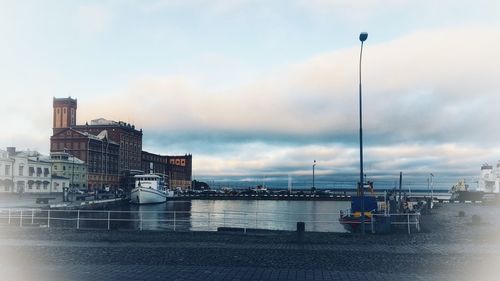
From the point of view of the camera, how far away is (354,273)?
13352mm

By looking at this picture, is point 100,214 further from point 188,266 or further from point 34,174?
point 188,266

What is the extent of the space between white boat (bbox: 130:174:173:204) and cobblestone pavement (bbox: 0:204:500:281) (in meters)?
73.6

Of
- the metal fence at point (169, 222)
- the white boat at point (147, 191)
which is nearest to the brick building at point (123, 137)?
the white boat at point (147, 191)

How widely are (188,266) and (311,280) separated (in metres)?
4.03

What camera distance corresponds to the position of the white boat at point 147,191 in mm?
97000

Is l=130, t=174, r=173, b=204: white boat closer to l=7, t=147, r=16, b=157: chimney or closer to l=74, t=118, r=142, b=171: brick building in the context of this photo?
l=7, t=147, r=16, b=157: chimney

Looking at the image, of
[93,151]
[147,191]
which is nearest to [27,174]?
→ [147,191]

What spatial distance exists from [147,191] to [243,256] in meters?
83.7

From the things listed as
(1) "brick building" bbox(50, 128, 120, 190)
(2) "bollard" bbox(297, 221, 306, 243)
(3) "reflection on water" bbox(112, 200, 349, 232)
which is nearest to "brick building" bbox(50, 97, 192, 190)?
(1) "brick building" bbox(50, 128, 120, 190)

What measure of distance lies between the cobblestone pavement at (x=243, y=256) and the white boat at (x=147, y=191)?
73.6m

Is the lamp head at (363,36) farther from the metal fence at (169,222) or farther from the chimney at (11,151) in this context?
the chimney at (11,151)

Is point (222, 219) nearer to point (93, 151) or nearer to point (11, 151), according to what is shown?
point (11, 151)

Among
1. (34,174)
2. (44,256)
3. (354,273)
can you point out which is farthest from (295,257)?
(34,174)

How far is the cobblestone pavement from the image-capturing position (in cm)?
1302
